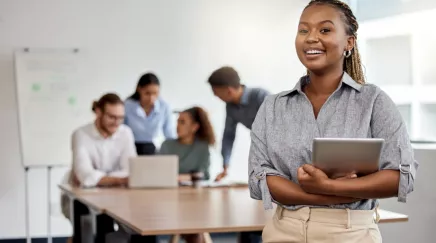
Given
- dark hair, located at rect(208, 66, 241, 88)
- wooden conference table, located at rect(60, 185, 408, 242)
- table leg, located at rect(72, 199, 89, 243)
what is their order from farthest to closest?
dark hair, located at rect(208, 66, 241, 88)
table leg, located at rect(72, 199, 89, 243)
wooden conference table, located at rect(60, 185, 408, 242)

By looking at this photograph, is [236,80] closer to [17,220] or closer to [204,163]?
[204,163]

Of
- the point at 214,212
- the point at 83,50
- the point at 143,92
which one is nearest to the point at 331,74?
the point at 214,212

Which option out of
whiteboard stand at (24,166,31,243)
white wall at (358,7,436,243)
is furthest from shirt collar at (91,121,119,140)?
white wall at (358,7,436,243)

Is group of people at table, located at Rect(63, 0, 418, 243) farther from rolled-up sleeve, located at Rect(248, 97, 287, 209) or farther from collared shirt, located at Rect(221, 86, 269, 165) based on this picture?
collared shirt, located at Rect(221, 86, 269, 165)

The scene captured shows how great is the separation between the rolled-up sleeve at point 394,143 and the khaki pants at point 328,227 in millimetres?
109

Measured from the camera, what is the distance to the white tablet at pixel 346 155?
1755 millimetres

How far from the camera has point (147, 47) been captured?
7871 mm

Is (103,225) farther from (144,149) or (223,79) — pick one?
(144,149)

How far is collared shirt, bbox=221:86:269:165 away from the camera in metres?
6.23

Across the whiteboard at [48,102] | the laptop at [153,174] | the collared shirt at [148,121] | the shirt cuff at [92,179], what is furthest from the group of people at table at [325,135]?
the whiteboard at [48,102]

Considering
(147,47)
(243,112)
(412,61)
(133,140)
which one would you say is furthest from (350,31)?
(147,47)

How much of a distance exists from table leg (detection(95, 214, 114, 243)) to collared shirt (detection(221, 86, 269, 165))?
84.2 inches

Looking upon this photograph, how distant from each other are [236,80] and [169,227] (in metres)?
2.99

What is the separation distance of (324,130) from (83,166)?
13.0 ft
